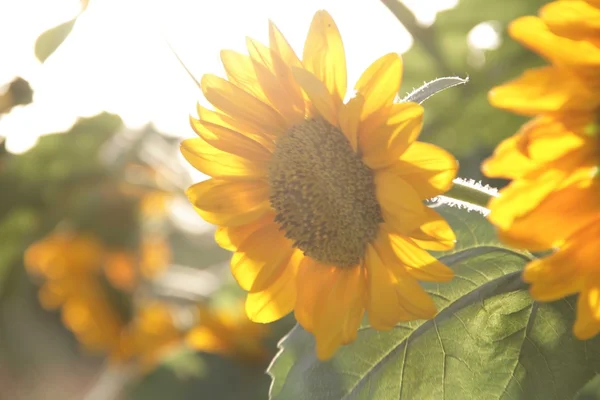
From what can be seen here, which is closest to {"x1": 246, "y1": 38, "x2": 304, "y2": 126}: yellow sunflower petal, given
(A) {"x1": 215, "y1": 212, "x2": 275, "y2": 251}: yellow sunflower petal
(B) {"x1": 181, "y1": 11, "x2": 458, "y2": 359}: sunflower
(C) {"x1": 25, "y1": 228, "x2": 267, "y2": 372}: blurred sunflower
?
(B) {"x1": 181, "y1": 11, "x2": 458, "y2": 359}: sunflower

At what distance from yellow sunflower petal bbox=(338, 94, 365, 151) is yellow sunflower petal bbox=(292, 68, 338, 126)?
0.01m

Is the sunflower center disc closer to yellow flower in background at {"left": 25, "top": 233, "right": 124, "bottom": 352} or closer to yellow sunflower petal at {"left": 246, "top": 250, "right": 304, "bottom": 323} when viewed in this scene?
yellow sunflower petal at {"left": 246, "top": 250, "right": 304, "bottom": 323}

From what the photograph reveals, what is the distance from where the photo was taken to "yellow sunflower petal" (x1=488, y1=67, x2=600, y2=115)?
1.24ft

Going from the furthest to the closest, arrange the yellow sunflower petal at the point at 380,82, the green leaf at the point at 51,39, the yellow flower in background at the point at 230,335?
1. the yellow flower in background at the point at 230,335
2. the green leaf at the point at 51,39
3. the yellow sunflower petal at the point at 380,82

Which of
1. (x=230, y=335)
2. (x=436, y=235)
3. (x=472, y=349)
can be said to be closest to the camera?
(x=436, y=235)

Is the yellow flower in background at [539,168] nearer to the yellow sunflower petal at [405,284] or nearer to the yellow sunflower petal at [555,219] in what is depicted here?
the yellow sunflower petal at [555,219]

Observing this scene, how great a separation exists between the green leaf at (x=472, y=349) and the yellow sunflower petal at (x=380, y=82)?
175mm

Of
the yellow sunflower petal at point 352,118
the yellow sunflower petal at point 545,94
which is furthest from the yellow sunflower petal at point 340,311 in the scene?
the yellow sunflower petal at point 545,94

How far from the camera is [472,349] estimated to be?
0.59 m

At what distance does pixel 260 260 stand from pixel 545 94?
289 mm

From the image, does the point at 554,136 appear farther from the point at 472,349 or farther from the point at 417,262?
the point at 472,349

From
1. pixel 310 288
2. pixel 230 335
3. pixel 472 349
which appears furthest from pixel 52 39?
pixel 230 335

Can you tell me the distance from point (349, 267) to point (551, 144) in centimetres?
24

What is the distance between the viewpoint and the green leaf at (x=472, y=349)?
0.58 m
